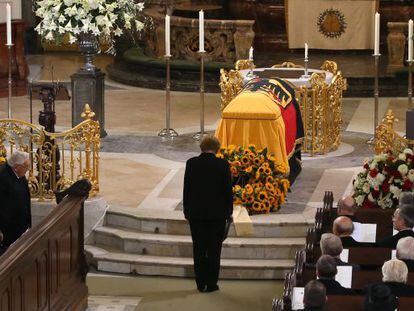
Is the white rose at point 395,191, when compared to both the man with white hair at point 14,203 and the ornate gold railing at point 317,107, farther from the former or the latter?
the ornate gold railing at point 317,107

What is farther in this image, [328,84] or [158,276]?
[328,84]

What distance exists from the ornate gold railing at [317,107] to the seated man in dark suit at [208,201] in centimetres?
373

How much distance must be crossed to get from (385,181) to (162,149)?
446 centimetres

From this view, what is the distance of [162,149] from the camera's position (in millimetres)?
15914

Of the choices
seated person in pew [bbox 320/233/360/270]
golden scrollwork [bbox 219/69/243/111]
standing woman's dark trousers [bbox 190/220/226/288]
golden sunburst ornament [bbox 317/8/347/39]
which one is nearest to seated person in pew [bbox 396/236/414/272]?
seated person in pew [bbox 320/233/360/270]

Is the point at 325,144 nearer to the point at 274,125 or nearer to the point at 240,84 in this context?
the point at 240,84

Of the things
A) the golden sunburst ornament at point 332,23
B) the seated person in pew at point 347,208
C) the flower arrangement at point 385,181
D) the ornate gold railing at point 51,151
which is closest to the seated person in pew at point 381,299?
the seated person in pew at point 347,208

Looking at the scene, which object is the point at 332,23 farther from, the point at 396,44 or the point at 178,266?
the point at 178,266

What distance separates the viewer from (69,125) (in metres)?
17.5

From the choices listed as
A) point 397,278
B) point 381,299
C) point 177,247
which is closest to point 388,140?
point 177,247

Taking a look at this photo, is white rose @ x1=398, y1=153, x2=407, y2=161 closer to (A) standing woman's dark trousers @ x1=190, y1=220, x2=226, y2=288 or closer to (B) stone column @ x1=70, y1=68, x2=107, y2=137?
(A) standing woman's dark trousers @ x1=190, y1=220, x2=226, y2=288

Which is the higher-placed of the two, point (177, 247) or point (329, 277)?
point (329, 277)

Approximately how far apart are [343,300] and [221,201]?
2.83 metres

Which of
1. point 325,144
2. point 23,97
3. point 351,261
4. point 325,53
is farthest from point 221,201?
point 325,53
